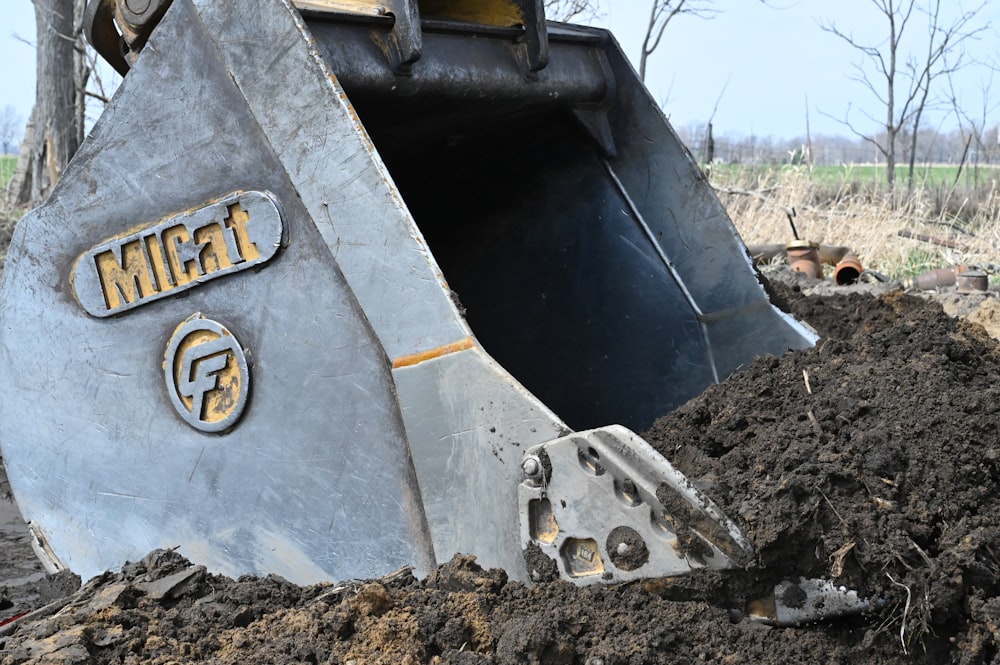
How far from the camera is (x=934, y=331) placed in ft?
8.74

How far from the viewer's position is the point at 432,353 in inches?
86.4

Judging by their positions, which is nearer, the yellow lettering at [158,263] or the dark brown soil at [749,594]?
the dark brown soil at [749,594]

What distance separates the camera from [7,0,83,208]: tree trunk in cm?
977

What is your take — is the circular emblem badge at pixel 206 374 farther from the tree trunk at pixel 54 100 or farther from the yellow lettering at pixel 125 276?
the tree trunk at pixel 54 100

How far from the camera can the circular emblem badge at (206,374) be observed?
2.45 metres

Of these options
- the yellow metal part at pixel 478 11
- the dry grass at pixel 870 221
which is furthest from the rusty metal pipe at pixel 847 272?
the yellow metal part at pixel 478 11

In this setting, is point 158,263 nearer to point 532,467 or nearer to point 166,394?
point 166,394

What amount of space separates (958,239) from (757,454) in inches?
331

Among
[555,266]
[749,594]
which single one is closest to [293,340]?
[749,594]

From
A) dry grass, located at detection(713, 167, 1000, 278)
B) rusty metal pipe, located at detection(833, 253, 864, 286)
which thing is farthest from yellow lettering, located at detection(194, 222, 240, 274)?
dry grass, located at detection(713, 167, 1000, 278)

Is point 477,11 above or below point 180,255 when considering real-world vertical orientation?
above

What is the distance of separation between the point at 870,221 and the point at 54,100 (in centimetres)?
761

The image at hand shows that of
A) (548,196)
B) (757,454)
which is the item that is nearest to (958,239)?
(548,196)

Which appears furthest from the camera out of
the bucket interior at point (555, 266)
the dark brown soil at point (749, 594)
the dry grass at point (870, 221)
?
the dry grass at point (870, 221)
